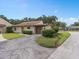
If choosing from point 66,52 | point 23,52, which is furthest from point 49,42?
point 23,52

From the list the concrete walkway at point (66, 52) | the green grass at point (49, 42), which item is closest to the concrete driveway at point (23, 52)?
the concrete walkway at point (66, 52)

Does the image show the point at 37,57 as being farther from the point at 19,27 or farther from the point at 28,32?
the point at 19,27

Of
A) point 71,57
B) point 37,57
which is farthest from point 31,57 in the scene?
point 71,57

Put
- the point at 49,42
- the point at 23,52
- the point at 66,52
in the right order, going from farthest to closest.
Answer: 1. the point at 49,42
2. the point at 66,52
3. the point at 23,52

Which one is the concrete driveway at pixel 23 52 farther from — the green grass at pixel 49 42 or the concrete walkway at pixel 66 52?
the green grass at pixel 49 42

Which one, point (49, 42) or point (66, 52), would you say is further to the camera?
point (49, 42)

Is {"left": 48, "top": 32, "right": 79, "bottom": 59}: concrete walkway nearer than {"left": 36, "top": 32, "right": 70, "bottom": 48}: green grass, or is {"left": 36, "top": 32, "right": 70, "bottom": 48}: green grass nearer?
{"left": 48, "top": 32, "right": 79, "bottom": 59}: concrete walkway

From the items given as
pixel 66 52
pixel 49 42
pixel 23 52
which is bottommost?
pixel 66 52

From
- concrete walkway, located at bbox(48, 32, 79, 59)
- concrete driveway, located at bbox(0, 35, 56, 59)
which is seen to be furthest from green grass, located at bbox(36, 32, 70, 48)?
concrete driveway, located at bbox(0, 35, 56, 59)

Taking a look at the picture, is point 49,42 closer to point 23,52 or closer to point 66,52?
point 66,52

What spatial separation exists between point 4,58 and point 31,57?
2356 millimetres

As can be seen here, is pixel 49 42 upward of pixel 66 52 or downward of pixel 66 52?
upward

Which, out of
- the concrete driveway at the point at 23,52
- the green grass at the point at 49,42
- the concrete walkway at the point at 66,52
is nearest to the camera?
the concrete driveway at the point at 23,52

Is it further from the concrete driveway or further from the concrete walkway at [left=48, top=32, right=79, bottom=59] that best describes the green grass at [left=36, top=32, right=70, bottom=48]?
the concrete driveway
